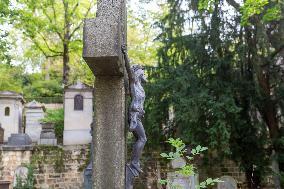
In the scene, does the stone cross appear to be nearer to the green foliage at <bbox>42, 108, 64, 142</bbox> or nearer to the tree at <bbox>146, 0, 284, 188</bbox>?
the tree at <bbox>146, 0, 284, 188</bbox>

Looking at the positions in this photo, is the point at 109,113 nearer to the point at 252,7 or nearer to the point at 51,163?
the point at 252,7

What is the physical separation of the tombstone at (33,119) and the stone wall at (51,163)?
8.52 feet

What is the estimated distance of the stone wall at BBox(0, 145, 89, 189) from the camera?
42.1 feet

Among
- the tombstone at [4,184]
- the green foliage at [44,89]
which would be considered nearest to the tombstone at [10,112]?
the tombstone at [4,184]

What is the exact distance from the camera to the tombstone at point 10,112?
50.3 feet

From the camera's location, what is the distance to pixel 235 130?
11648mm

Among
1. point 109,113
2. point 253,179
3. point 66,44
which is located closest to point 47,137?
point 253,179

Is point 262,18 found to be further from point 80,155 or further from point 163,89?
point 80,155

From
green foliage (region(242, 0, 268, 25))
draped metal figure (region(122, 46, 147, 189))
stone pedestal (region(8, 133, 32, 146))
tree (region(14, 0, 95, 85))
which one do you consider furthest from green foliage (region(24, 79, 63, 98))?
draped metal figure (region(122, 46, 147, 189))

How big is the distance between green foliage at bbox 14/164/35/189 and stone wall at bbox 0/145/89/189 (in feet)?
0.75

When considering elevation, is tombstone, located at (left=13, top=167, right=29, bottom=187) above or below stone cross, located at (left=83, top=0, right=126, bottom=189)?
below

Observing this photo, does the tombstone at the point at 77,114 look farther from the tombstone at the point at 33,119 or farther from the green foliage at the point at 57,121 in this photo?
the tombstone at the point at 33,119

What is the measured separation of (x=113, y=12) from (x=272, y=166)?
33.3 feet

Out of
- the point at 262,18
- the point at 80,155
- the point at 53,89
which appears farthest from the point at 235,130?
the point at 53,89
